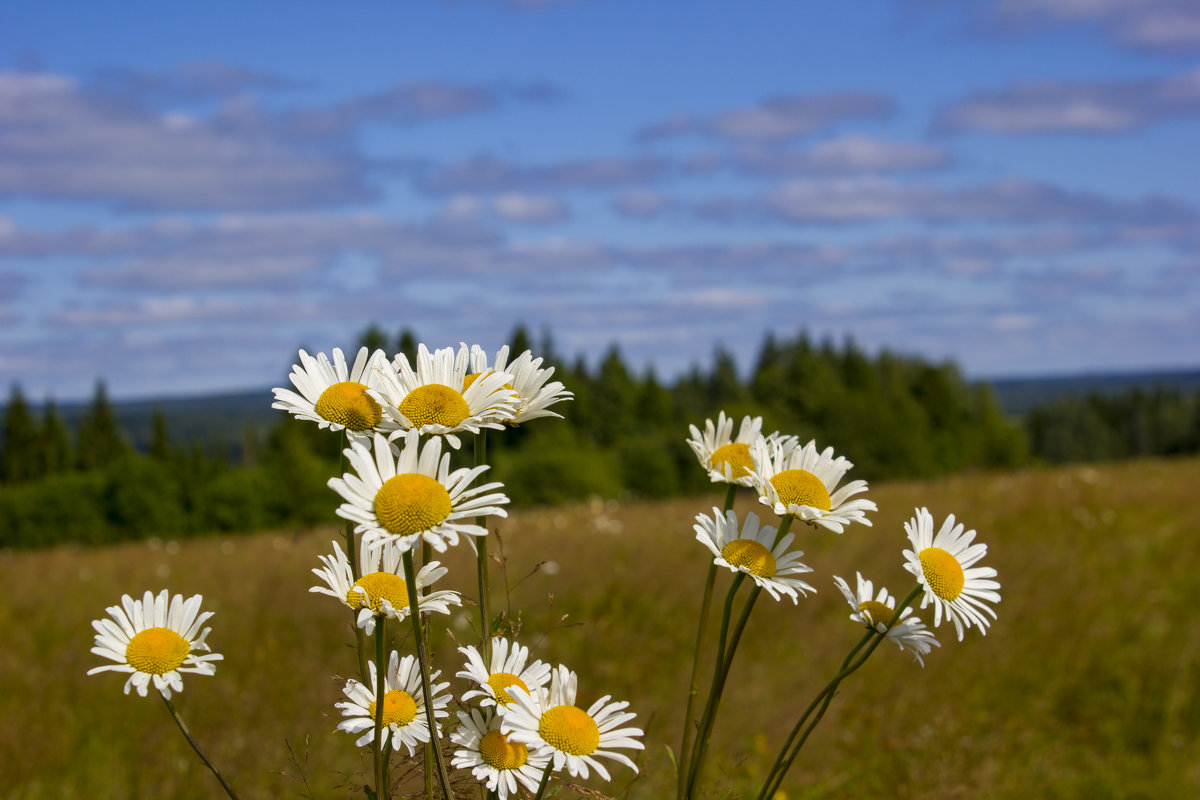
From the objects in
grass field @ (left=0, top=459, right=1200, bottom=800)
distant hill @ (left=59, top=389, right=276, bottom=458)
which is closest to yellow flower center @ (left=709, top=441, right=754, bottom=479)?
grass field @ (left=0, top=459, right=1200, bottom=800)

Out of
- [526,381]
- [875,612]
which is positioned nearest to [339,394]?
[526,381]

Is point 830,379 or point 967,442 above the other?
point 830,379

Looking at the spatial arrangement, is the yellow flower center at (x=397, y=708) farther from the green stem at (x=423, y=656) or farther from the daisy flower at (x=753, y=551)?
the daisy flower at (x=753, y=551)

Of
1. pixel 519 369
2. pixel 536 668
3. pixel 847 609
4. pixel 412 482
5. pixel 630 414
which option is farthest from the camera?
pixel 630 414

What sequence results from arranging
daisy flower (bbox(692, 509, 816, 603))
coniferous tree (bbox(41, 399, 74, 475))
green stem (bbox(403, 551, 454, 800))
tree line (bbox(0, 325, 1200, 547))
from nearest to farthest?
green stem (bbox(403, 551, 454, 800))
daisy flower (bbox(692, 509, 816, 603))
tree line (bbox(0, 325, 1200, 547))
coniferous tree (bbox(41, 399, 74, 475))

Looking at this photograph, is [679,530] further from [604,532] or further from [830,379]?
[830,379]

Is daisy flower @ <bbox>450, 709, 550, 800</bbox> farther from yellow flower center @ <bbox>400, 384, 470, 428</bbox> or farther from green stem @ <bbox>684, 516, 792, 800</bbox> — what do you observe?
yellow flower center @ <bbox>400, 384, 470, 428</bbox>

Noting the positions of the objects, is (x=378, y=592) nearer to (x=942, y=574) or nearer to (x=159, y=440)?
(x=942, y=574)

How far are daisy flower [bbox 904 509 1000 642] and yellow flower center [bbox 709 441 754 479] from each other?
276mm

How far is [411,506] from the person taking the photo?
43.1 inches

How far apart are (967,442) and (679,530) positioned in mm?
62598

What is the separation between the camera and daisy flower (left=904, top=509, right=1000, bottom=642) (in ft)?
4.33

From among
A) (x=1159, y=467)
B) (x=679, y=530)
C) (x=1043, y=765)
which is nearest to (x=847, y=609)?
(x=1043, y=765)

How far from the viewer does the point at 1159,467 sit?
41.8 feet
